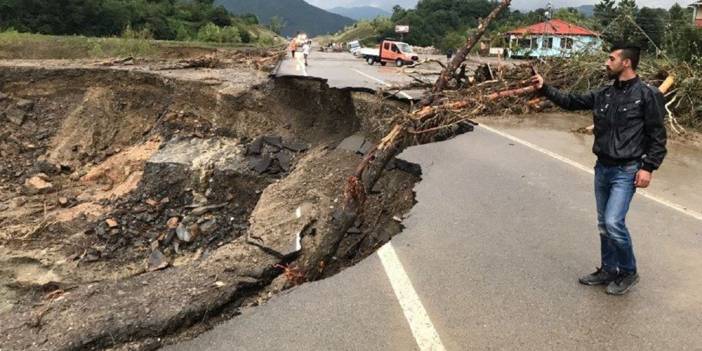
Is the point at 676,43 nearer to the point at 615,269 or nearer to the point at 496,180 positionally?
the point at 496,180

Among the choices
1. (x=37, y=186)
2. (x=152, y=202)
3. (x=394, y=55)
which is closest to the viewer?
(x=152, y=202)

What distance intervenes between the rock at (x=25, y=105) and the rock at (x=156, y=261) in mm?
10598

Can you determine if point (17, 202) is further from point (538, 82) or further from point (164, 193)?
point (538, 82)

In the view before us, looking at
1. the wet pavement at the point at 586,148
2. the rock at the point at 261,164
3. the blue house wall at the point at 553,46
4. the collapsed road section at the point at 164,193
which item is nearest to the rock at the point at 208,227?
the collapsed road section at the point at 164,193

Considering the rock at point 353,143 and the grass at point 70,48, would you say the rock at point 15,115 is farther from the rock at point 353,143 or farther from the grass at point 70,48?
the rock at point 353,143

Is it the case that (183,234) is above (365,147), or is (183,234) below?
below

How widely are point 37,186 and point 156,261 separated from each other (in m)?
6.90

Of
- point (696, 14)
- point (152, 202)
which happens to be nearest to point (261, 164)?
point (152, 202)

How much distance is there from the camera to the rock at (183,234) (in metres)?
9.99

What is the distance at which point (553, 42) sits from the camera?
1480cm

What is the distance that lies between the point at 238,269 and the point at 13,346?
2.25 metres

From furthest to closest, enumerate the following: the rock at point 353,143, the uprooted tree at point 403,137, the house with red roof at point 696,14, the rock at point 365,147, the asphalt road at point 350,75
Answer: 1. the house with red roof at point 696,14
2. the asphalt road at point 350,75
3. the rock at point 353,143
4. the rock at point 365,147
5. the uprooted tree at point 403,137

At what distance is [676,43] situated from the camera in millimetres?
12984

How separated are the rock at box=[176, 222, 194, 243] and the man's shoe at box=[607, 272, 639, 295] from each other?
7.40m
